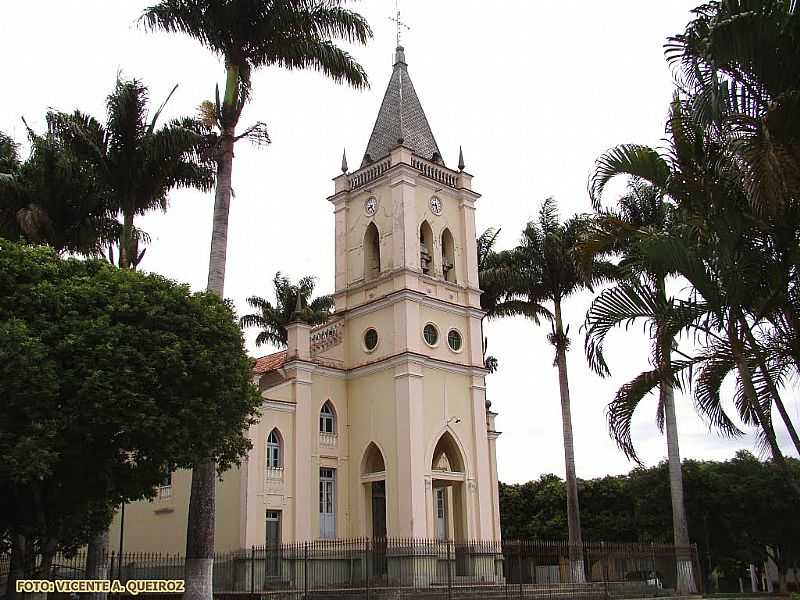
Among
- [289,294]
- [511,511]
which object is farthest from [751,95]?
[511,511]

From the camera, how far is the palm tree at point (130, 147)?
71.0 ft

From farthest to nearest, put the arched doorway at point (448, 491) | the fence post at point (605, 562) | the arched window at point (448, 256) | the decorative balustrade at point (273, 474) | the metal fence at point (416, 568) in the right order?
the arched window at point (448, 256) → the arched doorway at point (448, 491) → the decorative balustrade at point (273, 474) → the fence post at point (605, 562) → the metal fence at point (416, 568)

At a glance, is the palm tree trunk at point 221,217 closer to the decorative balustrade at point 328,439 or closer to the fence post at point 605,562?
the decorative balustrade at point 328,439

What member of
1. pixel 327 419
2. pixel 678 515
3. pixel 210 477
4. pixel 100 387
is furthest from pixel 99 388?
pixel 678 515

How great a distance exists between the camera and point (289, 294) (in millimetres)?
44031

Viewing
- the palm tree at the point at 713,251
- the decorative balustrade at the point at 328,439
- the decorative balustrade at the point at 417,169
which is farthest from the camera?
the decorative balustrade at the point at 417,169

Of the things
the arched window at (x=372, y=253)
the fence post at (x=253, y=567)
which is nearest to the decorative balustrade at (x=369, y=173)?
the arched window at (x=372, y=253)

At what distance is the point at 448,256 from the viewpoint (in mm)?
33250

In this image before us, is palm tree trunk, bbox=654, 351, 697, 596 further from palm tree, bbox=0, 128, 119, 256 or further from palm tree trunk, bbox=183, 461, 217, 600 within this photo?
palm tree, bbox=0, 128, 119, 256

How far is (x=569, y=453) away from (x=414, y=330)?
793 centimetres

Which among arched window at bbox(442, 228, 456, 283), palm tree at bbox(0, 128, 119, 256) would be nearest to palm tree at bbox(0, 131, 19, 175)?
palm tree at bbox(0, 128, 119, 256)

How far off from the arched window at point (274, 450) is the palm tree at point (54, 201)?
28.7 ft

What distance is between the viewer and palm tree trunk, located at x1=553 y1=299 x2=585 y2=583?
29.5 metres

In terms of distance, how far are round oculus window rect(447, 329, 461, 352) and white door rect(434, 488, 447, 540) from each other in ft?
17.1
